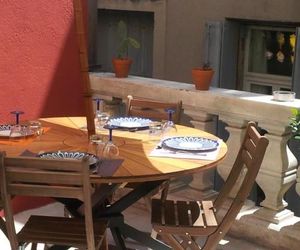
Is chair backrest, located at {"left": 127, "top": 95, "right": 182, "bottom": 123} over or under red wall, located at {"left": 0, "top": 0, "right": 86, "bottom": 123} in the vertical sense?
under

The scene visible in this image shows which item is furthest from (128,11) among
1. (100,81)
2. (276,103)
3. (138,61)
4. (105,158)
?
(105,158)

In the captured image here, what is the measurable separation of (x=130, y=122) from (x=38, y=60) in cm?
124

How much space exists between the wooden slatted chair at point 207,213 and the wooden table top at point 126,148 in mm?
167

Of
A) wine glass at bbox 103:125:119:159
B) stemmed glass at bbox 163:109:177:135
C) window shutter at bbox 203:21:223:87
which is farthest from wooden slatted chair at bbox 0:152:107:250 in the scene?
window shutter at bbox 203:21:223:87

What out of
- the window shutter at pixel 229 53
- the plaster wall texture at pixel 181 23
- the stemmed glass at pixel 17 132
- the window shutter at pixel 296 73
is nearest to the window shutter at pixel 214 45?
the window shutter at pixel 229 53

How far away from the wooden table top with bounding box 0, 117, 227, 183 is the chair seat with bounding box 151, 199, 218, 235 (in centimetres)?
37

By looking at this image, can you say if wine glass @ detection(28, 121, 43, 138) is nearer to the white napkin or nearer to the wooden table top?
the wooden table top

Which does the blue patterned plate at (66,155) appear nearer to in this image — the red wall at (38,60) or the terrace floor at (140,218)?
the terrace floor at (140,218)

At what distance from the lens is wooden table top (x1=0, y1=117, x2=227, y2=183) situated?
3.17 m

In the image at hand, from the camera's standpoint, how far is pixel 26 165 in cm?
302

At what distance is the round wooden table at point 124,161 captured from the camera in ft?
10.5

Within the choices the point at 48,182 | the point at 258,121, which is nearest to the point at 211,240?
the point at 48,182

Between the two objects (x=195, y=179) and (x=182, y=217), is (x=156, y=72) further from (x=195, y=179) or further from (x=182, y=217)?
(x=182, y=217)

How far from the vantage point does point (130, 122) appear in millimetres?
4277
